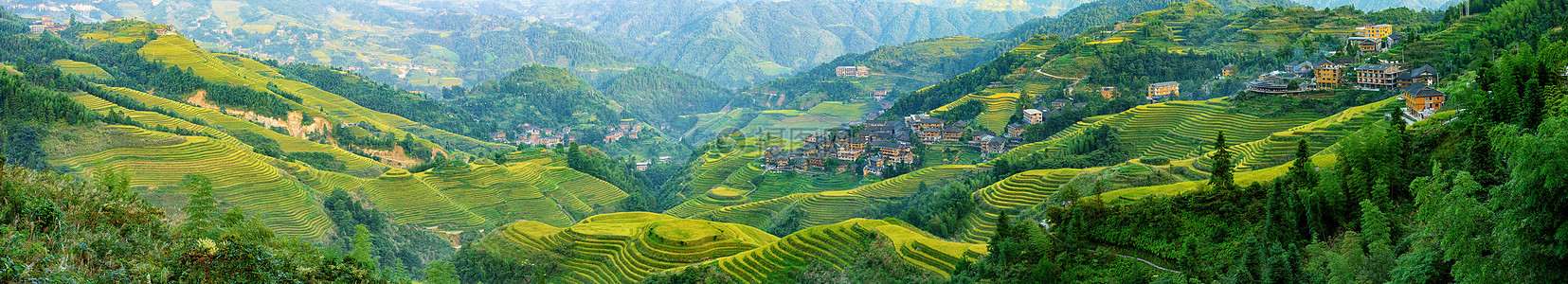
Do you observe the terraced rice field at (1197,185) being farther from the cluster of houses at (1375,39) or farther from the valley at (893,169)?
the cluster of houses at (1375,39)

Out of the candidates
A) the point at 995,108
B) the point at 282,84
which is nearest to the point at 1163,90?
the point at 995,108

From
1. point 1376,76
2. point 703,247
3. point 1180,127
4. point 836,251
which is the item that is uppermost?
point 1376,76

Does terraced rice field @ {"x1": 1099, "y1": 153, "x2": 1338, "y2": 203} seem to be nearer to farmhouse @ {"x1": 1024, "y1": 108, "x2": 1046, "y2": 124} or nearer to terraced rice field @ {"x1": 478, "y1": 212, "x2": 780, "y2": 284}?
terraced rice field @ {"x1": 478, "y1": 212, "x2": 780, "y2": 284}

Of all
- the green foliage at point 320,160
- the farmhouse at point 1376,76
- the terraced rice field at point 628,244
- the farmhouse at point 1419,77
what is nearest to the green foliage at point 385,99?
the green foliage at point 320,160

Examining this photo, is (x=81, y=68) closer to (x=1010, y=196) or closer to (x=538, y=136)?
(x=538, y=136)

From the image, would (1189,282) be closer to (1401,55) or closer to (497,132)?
(1401,55)

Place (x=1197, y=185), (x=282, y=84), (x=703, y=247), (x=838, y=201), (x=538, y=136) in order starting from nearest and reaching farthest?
(x=1197, y=185), (x=703, y=247), (x=838, y=201), (x=282, y=84), (x=538, y=136)

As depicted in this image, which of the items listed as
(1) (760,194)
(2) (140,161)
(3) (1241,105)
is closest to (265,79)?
(2) (140,161)
